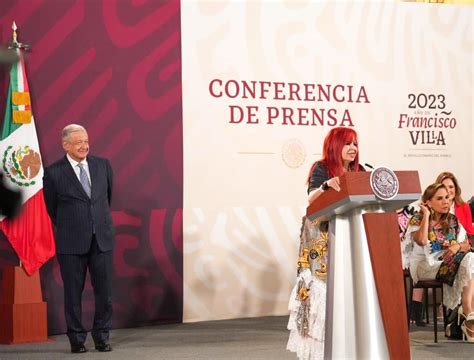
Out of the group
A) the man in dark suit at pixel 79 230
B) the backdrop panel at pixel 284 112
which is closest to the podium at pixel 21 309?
the man in dark suit at pixel 79 230

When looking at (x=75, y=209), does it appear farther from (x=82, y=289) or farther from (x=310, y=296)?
(x=310, y=296)

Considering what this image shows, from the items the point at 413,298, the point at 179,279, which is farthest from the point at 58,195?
the point at 413,298

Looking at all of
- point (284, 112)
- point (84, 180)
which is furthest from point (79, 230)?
point (284, 112)

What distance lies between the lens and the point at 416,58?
8359mm

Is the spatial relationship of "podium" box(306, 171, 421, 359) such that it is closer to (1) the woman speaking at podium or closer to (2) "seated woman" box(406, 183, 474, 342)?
(1) the woman speaking at podium

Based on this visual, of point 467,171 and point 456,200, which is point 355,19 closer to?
point 467,171

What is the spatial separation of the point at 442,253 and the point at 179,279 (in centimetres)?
240

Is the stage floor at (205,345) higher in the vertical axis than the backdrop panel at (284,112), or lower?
lower

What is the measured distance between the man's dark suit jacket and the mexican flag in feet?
1.99

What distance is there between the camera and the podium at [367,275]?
10.7 feet

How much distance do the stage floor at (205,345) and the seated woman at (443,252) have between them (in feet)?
1.16

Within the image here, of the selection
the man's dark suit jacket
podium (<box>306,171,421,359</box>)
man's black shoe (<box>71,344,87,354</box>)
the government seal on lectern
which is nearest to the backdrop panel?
the man's dark suit jacket

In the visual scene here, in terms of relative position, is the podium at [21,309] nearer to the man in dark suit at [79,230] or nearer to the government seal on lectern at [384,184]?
the man in dark suit at [79,230]

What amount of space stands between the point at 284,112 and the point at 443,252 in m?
2.32
